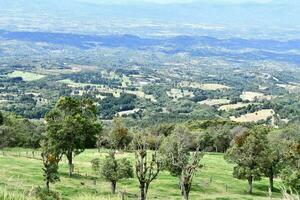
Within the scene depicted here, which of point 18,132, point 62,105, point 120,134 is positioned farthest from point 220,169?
point 18,132

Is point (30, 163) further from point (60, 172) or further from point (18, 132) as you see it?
point (18, 132)

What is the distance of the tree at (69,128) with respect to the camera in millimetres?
58500

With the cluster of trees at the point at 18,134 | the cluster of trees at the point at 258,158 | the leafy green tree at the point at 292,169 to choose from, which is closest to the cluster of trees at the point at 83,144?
the cluster of trees at the point at 258,158

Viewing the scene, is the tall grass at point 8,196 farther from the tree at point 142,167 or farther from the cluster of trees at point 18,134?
the cluster of trees at point 18,134

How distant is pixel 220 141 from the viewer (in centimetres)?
10600

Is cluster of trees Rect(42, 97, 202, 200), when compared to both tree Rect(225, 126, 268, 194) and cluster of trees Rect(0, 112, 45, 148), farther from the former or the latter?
cluster of trees Rect(0, 112, 45, 148)

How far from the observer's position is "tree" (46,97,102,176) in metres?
58.5

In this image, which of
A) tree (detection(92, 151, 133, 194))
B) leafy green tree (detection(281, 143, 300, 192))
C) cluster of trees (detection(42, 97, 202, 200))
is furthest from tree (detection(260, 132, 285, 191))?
tree (detection(92, 151, 133, 194))

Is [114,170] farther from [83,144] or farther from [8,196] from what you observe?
[8,196]

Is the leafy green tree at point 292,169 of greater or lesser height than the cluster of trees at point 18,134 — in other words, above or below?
above

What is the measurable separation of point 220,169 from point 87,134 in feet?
78.0

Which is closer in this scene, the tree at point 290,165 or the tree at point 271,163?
the tree at point 290,165

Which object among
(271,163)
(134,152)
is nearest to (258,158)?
(271,163)

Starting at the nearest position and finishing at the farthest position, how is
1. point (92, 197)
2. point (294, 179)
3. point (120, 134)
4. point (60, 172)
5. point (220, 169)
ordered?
1. point (92, 197)
2. point (294, 179)
3. point (60, 172)
4. point (220, 169)
5. point (120, 134)
